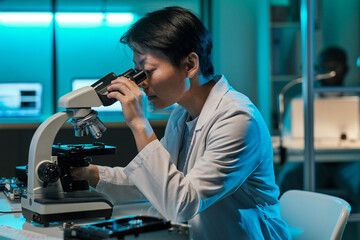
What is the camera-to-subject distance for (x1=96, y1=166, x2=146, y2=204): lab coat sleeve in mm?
1621

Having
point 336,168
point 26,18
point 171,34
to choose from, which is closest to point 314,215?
point 171,34

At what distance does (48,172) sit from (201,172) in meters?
0.41

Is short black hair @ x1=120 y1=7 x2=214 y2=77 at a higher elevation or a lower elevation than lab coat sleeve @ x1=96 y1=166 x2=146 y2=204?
higher

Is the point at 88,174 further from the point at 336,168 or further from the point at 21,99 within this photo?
the point at 21,99

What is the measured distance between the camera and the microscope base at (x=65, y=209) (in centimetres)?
129

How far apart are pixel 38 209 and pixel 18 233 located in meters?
0.10

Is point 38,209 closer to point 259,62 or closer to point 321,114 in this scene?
point 321,114

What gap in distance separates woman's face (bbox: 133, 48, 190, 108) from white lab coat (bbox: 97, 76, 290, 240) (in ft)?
0.36

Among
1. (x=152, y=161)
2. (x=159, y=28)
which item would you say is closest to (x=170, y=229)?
(x=152, y=161)

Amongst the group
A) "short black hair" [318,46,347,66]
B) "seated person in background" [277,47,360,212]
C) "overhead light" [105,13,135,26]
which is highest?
"overhead light" [105,13,135,26]

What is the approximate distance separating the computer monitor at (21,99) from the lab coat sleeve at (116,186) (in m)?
3.01

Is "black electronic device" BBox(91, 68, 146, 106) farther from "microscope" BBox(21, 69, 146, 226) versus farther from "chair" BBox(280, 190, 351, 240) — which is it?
"chair" BBox(280, 190, 351, 240)

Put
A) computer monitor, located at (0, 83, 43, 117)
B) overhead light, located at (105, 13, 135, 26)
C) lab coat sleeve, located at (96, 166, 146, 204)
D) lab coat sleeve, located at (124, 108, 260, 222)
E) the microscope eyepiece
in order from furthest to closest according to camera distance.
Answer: overhead light, located at (105, 13, 135, 26), computer monitor, located at (0, 83, 43, 117), lab coat sleeve, located at (96, 166, 146, 204), the microscope eyepiece, lab coat sleeve, located at (124, 108, 260, 222)

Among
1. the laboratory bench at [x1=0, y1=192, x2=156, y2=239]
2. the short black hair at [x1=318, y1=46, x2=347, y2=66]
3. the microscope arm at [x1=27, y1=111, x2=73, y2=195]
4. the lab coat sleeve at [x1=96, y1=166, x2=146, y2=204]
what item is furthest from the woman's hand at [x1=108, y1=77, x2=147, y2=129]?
the short black hair at [x1=318, y1=46, x2=347, y2=66]
